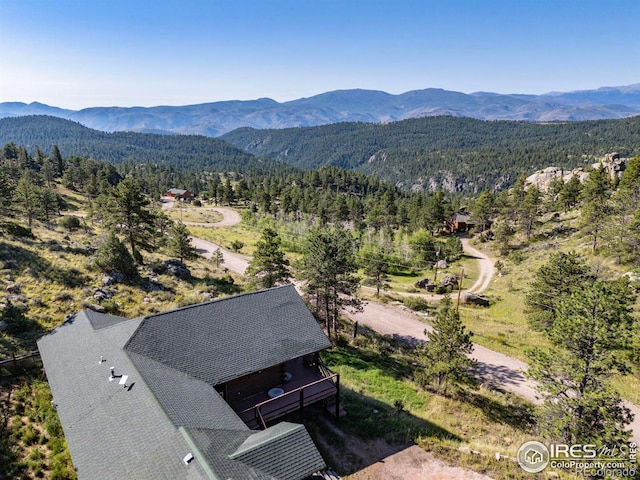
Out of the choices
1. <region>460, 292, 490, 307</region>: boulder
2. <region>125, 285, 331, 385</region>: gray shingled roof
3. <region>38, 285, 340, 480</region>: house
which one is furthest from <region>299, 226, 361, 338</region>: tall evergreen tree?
<region>460, 292, 490, 307</region>: boulder

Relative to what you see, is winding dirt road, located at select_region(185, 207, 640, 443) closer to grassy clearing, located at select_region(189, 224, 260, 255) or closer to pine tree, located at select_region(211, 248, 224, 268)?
pine tree, located at select_region(211, 248, 224, 268)

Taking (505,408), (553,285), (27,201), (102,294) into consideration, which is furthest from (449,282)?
(27,201)

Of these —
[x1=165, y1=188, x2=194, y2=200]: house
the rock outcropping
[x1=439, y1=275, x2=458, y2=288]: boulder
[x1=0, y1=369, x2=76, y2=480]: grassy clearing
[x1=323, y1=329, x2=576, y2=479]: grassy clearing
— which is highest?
the rock outcropping

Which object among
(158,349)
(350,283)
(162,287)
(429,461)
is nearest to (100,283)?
(162,287)

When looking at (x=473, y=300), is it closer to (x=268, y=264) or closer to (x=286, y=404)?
(x=268, y=264)

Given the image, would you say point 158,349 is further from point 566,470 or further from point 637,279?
point 637,279
